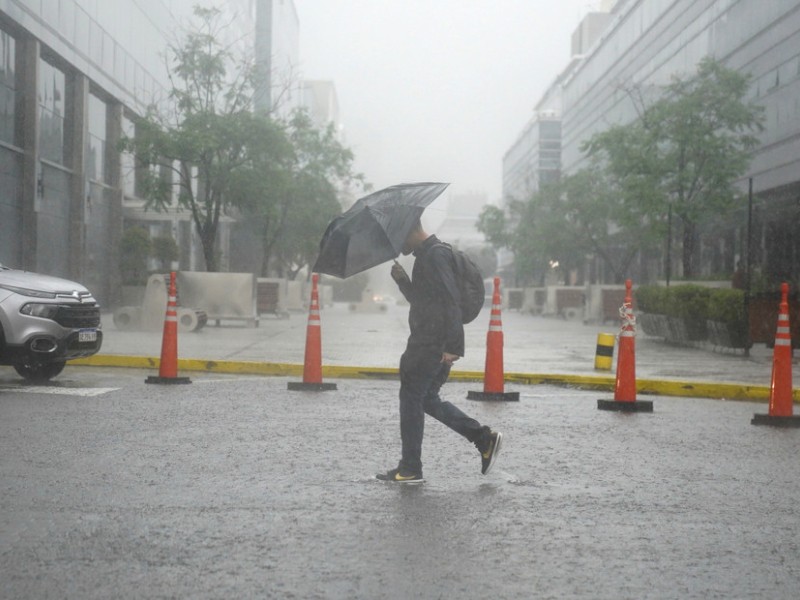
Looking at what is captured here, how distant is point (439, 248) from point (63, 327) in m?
6.23

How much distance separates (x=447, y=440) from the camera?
8.58 meters

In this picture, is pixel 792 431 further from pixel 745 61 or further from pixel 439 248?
pixel 745 61

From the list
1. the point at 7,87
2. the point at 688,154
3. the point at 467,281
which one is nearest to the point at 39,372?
the point at 467,281

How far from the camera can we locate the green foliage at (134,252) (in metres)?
37.7

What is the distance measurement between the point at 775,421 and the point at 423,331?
4520 millimetres

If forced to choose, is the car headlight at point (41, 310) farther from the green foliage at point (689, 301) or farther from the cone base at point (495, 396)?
the green foliage at point (689, 301)

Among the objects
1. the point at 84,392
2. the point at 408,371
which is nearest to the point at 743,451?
the point at 408,371

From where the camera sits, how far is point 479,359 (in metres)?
17.6

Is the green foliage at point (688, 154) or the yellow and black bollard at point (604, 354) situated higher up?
the green foliage at point (688, 154)

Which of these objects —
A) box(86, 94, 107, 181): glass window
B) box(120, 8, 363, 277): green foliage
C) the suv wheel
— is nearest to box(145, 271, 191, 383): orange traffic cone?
the suv wheel

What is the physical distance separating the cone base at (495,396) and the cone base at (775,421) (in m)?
2.40

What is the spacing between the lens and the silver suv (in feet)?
37.0

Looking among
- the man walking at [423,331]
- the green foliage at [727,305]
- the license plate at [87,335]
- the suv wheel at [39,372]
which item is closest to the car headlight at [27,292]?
the license plate at [87,335]

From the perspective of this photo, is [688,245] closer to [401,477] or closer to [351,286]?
[401,477]
